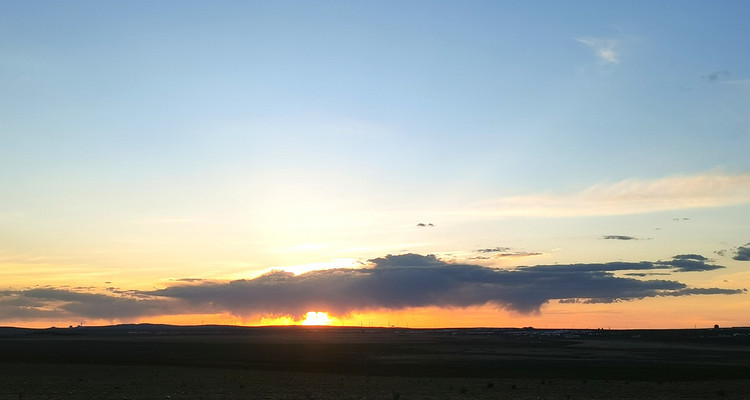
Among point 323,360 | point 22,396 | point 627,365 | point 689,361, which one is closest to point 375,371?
point 323,360

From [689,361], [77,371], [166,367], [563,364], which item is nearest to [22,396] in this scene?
[77,371]

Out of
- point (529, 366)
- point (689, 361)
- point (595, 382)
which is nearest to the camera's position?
point (595, 382)

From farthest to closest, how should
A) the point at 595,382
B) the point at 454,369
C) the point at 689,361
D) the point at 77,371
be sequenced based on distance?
the point at 689,361 → the point at 454,369 → the point at 77,371 → the point at 595,382

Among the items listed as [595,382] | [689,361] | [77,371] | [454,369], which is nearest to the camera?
[595,382]

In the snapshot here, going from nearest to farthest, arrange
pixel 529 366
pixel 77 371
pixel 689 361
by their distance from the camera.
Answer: pixel 77 371 < pixel 529 366 < pixel 689 361

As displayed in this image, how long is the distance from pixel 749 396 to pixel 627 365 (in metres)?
32.4

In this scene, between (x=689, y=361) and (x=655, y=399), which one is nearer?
(x=655, y=399)

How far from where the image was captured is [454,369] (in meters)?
69.2

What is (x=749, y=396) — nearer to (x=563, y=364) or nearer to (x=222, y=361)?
(x=563, y=364)

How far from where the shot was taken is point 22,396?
41469 millimetres

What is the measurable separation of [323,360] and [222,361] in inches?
471

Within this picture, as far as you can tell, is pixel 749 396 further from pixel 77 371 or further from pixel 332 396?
pixel 77 371

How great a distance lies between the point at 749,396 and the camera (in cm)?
4256

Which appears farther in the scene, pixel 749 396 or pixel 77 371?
pixel 77 371
